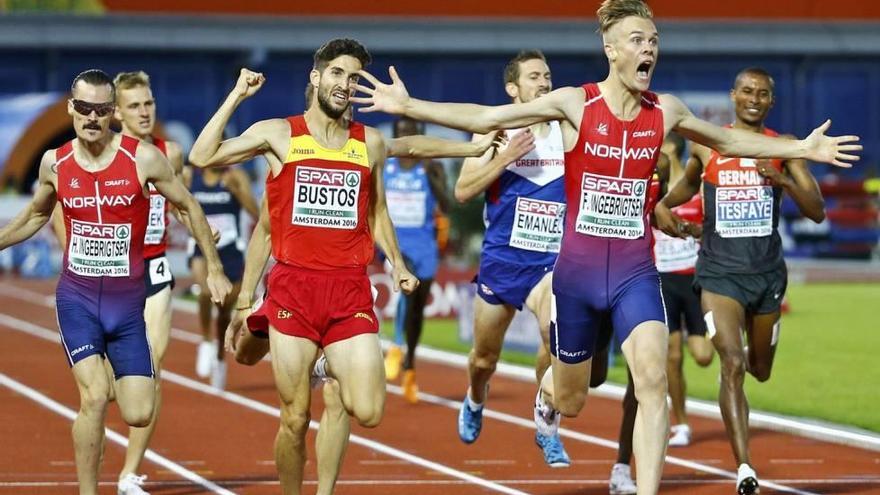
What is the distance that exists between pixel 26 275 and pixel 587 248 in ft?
106

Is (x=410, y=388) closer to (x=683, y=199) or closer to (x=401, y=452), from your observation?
(x=401, y=452)

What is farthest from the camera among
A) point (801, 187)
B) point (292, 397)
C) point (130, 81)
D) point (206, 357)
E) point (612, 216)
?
point (206, 357)

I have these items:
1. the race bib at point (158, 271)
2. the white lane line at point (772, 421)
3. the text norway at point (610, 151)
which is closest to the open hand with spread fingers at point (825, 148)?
the text norway at point (610, 151)

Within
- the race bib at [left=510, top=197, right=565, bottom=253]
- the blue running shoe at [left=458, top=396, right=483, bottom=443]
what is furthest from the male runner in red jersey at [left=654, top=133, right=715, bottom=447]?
the race bib at [left=510, top=197, right=565, bottom=253]

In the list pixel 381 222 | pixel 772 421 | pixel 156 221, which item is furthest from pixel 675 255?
pixel 381 222

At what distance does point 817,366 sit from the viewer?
789 inches

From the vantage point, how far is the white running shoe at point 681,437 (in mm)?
13461

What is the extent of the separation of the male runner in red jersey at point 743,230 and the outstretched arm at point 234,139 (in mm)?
3224

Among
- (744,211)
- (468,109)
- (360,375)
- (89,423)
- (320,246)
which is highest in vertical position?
(468,109)

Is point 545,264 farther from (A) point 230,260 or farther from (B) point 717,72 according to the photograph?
(B) point 717,72

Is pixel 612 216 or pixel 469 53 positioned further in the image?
pixel 469 53

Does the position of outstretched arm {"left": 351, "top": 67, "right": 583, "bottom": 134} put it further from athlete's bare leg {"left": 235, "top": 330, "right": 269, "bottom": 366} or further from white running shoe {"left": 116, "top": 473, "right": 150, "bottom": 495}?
white running shoe {"left": 116, "top": 473, "right": 150, "bottom": 495}

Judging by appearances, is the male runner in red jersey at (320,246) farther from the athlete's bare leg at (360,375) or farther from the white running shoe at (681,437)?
the white running shoe at (681,437)

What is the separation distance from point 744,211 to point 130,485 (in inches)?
161
